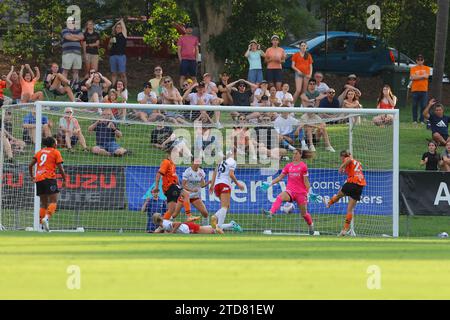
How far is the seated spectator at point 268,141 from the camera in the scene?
86.6 feet

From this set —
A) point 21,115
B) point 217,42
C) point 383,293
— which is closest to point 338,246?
point 383,293

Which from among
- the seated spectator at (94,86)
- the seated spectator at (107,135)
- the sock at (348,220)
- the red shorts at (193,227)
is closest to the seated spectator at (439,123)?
the sock at (348,220)

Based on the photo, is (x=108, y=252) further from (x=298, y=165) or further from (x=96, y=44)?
(x=96, y=44)

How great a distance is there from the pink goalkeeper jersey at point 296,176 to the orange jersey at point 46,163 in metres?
4.82

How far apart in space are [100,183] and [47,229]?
9.20 ft

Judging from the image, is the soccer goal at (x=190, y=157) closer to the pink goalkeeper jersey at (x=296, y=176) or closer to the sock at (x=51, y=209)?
the pink goalkeeper jersey at (x=296, y=176)

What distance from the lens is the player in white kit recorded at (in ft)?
79.5

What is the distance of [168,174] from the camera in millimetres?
23828

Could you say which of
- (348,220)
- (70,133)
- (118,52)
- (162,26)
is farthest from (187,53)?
(348,220)

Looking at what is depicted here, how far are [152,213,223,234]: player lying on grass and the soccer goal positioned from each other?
1342 mm

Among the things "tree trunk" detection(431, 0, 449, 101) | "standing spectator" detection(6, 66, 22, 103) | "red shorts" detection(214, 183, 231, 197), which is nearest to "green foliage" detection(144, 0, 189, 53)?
"tree trunk" detection(431, 0, 449, 101)

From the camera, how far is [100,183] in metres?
24.8

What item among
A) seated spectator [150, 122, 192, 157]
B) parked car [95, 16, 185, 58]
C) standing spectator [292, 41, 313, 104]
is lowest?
seated spectator [150, 122, 192, 157]

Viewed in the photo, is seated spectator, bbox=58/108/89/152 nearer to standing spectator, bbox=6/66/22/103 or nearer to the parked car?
standing spectator, bbox=6/66/22/103
